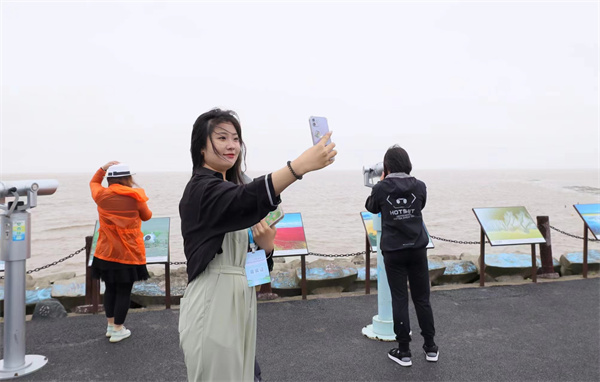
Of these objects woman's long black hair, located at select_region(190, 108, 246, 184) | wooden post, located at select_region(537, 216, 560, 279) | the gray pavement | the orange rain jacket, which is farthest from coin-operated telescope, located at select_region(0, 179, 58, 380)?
wooden post, located at select_region(537, 216, 560, 279)

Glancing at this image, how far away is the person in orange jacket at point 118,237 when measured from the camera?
3838 millimetres

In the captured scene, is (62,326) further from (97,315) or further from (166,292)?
(166,292)

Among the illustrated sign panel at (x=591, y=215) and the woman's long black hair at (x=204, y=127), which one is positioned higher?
the woman's long black hair at (x=204, y=127)

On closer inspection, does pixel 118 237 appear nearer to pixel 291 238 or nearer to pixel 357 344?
pixel 291 238

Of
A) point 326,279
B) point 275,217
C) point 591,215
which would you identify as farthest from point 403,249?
point 591,215

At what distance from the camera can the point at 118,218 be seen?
12.6ft

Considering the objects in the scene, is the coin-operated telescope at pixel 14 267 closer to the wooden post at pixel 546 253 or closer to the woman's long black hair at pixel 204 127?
the woman's long black hair at pixel 204 127

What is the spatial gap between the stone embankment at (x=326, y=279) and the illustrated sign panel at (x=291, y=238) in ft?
1.64

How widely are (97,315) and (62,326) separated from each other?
41cm

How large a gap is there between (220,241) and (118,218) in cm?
272

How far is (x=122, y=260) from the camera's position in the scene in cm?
389

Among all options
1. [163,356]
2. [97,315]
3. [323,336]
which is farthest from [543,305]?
[97,315]

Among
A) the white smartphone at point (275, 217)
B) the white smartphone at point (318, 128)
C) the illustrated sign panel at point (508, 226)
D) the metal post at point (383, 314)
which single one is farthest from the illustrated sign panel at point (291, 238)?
the white smartphone at point (318, 128)

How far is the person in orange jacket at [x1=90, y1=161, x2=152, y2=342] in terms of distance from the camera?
12.6 ft
